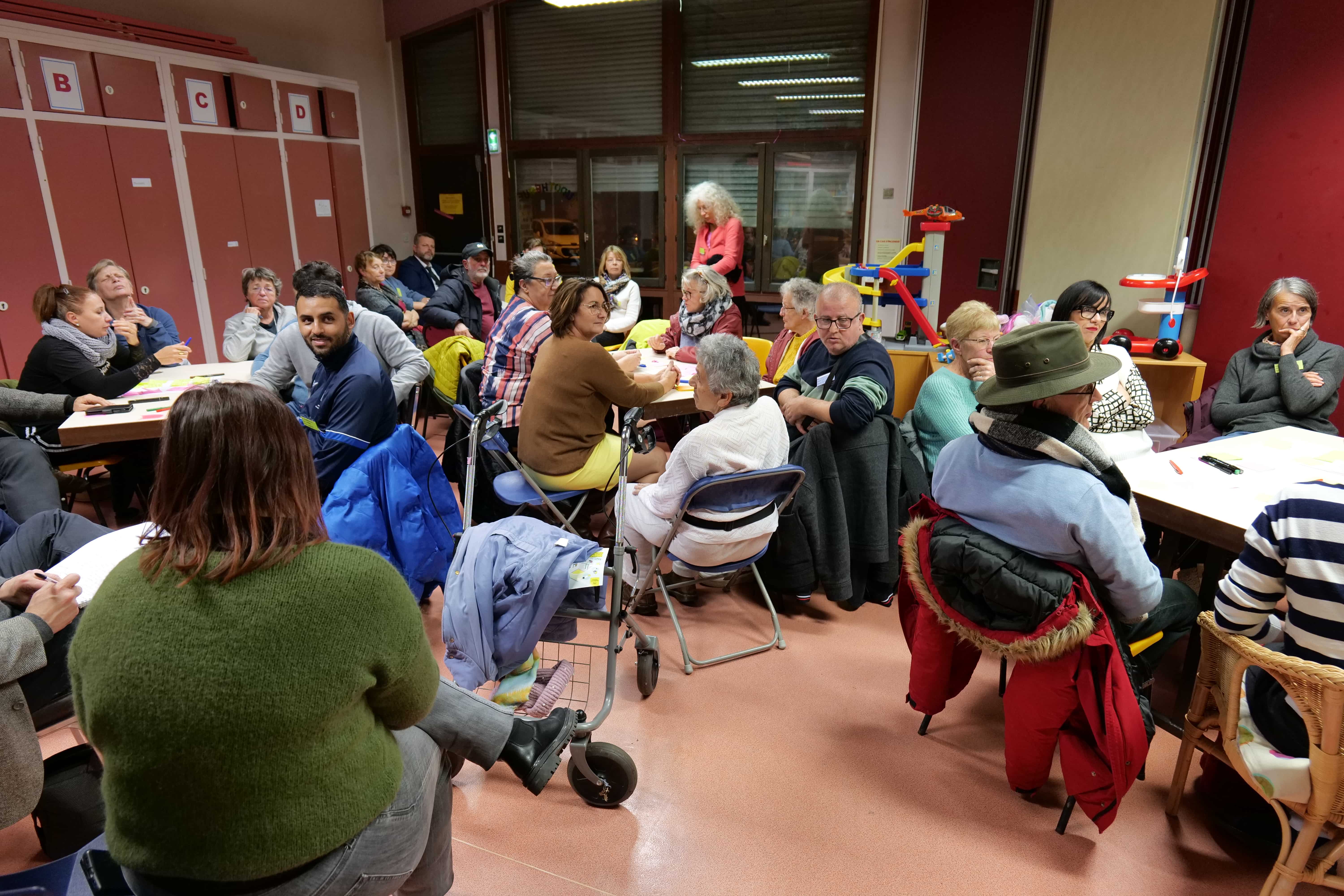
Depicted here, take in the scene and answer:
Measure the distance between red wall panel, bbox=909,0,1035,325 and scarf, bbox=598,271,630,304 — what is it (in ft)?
6.46

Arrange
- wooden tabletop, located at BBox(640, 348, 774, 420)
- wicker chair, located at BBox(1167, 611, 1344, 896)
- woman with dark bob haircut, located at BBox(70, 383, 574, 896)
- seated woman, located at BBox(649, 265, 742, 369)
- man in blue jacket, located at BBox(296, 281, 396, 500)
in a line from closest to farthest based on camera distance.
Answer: woman with dark bob haircut, located at BBox(70, 383, 574, 896) → wicker chair, located at BBox(1167, 611, 1344, 896) → man in blue jacket, located at BBox(296, 281, 396, 500) → wooden tabletop, located at BBox(640, 348, 774, 420) → seated woman, located at BBox(649, 265, 742, 369)

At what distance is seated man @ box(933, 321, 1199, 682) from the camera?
5.94ft

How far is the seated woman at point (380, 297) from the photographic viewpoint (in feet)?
18.2

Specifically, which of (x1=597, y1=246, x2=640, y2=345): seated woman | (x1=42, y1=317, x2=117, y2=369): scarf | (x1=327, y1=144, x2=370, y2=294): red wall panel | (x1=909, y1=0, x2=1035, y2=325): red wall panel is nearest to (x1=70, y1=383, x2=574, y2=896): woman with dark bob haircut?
(x1=42, y1=317, x2=117, y2=369): scarf

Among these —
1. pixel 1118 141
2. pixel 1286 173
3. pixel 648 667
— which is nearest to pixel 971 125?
pixel 1118 141

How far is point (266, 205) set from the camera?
7141 millimetres

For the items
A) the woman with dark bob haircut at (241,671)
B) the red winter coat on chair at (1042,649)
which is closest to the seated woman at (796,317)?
the red winter coat on chair at (1042,649)

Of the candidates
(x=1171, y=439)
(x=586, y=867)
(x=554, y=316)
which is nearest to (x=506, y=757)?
(x=586, y=867)

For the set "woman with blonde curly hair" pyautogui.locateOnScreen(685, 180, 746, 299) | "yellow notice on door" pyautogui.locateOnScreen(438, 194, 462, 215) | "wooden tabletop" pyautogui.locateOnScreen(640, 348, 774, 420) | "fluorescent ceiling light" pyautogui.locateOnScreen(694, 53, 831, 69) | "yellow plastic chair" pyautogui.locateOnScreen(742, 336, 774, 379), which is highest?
"fluorescent ceiling light" pyautogui.locateOnScreen(694, 53, 831, 69)

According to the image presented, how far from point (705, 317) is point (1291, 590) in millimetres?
3383

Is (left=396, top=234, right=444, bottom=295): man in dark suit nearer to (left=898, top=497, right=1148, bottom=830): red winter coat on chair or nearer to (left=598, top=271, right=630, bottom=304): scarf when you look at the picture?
(left=598, top=271, right=630, bottom=304): scarf

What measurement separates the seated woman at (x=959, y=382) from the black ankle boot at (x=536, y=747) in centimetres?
197

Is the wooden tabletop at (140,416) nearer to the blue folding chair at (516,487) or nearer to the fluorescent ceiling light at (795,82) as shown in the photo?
the blue folding chair at (516,487)

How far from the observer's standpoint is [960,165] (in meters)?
6.07
